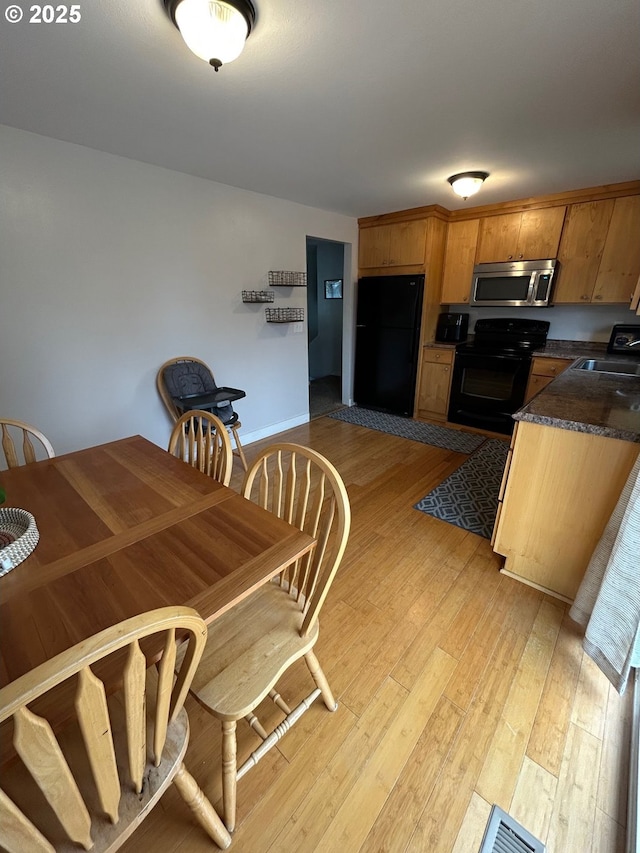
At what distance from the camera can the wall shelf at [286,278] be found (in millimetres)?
3291

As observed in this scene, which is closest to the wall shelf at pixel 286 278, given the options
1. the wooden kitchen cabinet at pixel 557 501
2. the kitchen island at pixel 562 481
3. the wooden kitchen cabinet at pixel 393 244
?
the wooden kitchen cabinet at pixel 393 244

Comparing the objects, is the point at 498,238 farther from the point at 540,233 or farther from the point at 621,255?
the point at 621,255

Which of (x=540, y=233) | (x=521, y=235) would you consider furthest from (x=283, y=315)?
(x=540, y=233)

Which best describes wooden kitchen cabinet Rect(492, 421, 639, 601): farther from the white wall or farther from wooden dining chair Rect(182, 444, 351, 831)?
the white wall

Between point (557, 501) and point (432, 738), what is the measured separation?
113 centimetres

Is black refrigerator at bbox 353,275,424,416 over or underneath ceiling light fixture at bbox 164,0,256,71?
underneath

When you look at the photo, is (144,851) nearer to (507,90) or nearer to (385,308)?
(507,90)

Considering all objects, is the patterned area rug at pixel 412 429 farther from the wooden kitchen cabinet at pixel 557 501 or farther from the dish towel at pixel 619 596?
the dish towel at pixel 619 596

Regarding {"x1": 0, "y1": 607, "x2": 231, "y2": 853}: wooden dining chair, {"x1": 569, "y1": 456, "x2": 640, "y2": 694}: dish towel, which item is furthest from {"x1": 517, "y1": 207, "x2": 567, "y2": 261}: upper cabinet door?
{"x1": 0, "y1": 607, "x2": 231, "y2": 853}: wooden dining chair

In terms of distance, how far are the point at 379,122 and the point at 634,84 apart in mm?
1090

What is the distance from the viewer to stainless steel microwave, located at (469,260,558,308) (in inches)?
128

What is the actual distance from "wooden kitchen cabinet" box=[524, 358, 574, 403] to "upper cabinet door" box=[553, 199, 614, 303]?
628 millimetres

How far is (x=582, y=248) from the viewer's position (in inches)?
122

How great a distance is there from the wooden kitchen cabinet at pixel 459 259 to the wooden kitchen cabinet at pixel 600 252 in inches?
32.0
